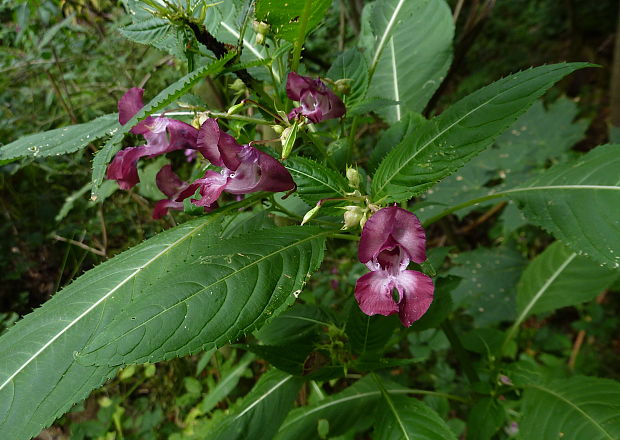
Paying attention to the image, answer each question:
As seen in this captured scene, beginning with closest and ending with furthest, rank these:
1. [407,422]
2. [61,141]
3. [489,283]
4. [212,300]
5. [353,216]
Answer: [212,300] → [353,216] → [61,141] → [407,422] → [489,283]

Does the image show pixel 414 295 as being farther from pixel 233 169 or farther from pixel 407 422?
pixel 407 422

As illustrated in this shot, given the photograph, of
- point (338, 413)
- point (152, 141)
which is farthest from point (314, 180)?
point (338, 413)

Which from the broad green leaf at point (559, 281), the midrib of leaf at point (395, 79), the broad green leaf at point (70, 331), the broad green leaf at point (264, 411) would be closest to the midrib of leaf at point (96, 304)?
the broad green leaf at point (70, 331)

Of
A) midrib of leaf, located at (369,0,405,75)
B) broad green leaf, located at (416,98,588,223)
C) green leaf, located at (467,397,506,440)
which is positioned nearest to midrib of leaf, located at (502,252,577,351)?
green leaf, located at (467,397,506,440)

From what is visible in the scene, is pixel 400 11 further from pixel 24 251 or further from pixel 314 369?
pixel 24 251

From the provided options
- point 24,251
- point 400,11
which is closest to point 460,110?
point 400,11

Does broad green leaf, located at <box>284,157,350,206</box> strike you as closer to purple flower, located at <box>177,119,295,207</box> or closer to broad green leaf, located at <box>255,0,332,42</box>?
purple flower, located at <box>177,119,295,207</box>

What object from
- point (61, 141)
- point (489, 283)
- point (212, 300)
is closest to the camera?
point (212, 300)

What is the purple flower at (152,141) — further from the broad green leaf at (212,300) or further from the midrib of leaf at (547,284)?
the midrib of leaf at (547,284)
